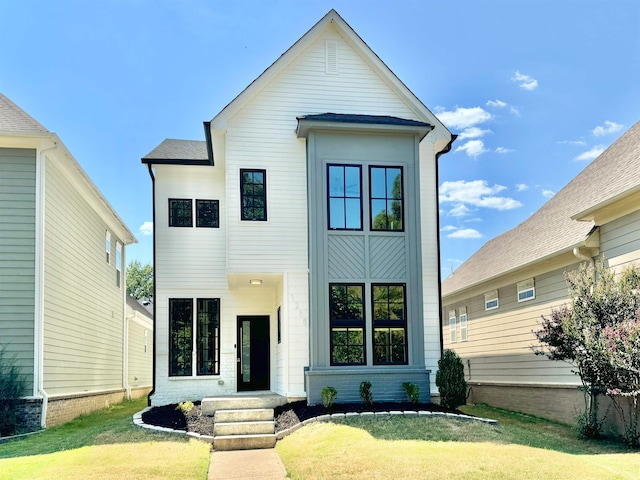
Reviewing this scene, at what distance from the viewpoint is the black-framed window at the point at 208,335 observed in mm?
15320

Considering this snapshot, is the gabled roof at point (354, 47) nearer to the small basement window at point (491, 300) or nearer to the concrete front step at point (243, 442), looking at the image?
the small basement window at point (491, 300)

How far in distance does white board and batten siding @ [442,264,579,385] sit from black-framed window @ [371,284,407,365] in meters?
2.73

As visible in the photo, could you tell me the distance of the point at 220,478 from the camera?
834cm

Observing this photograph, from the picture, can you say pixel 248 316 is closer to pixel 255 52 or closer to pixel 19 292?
pixel 19 292

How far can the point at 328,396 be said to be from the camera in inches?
479

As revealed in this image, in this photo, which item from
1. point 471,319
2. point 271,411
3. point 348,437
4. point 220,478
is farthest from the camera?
point 471,319

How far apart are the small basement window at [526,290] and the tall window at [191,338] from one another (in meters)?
7.81

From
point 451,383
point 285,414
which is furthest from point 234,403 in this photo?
point 451,383

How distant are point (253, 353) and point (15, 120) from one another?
7.85m

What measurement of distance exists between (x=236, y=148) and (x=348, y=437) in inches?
278

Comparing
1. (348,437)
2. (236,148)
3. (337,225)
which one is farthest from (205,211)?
(348,437)

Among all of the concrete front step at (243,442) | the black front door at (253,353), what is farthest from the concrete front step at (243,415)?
the black front door at (253,353)

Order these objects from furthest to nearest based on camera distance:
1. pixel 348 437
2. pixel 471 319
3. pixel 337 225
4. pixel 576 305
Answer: pixel 471 319
pixel 337 225
pixel 576 305
pixel 348 437

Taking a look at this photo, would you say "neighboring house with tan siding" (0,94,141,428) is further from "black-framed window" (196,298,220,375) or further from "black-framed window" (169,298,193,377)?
"black-framed window" (196,298,220,375)
